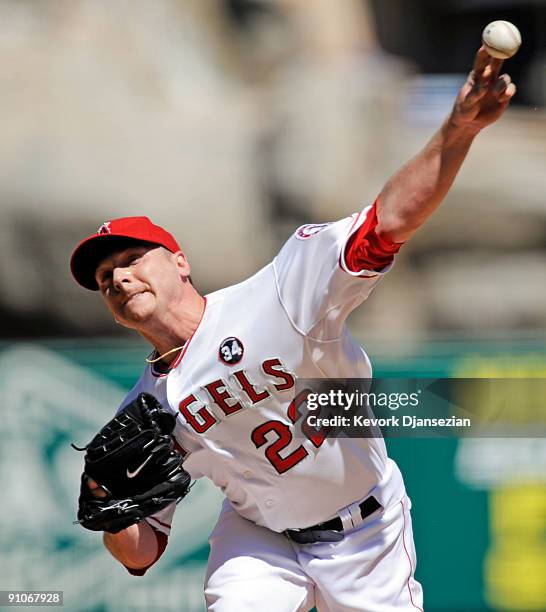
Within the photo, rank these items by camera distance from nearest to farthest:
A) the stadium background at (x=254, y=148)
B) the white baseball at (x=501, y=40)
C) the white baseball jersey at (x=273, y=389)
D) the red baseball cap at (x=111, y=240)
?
the white baseball at (x=501, y=40)
the white baseball jersey at (x=273, y=389)
the red baseball cap at (x=111, y=240)
the stadium background at (x=254, y=148)

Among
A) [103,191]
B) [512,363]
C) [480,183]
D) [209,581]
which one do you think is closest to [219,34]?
[103,191]

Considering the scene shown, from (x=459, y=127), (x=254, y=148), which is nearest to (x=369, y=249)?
(x=459, y=127)

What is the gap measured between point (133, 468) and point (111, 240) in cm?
45

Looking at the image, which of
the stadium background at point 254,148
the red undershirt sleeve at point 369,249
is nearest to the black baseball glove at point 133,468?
the red undershirt sleeve at point 369,249

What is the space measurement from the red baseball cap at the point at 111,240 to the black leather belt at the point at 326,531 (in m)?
0.63

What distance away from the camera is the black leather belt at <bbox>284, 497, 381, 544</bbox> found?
2.07 m

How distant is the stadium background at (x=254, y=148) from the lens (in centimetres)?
344

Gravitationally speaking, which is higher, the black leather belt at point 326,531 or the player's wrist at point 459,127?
the player's wrist at point 459,127

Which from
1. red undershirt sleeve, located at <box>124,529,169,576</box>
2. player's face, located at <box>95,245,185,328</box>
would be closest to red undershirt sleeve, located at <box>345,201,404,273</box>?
player's face, located at <box>95,245,185,328</box>

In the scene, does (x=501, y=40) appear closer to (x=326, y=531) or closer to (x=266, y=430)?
(x=266, y=430)

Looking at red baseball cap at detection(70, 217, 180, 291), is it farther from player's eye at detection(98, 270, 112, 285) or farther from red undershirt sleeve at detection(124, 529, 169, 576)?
red undershirt sleeve at detection(124, 529, 169, 576)

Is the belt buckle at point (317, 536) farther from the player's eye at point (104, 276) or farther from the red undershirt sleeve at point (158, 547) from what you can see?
the player's eye at point (104, 276)

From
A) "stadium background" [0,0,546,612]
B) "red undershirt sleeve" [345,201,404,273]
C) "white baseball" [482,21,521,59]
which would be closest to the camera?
"white baseball" [482,21,521,59]

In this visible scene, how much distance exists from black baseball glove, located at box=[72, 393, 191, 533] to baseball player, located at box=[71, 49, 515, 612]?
27mm
